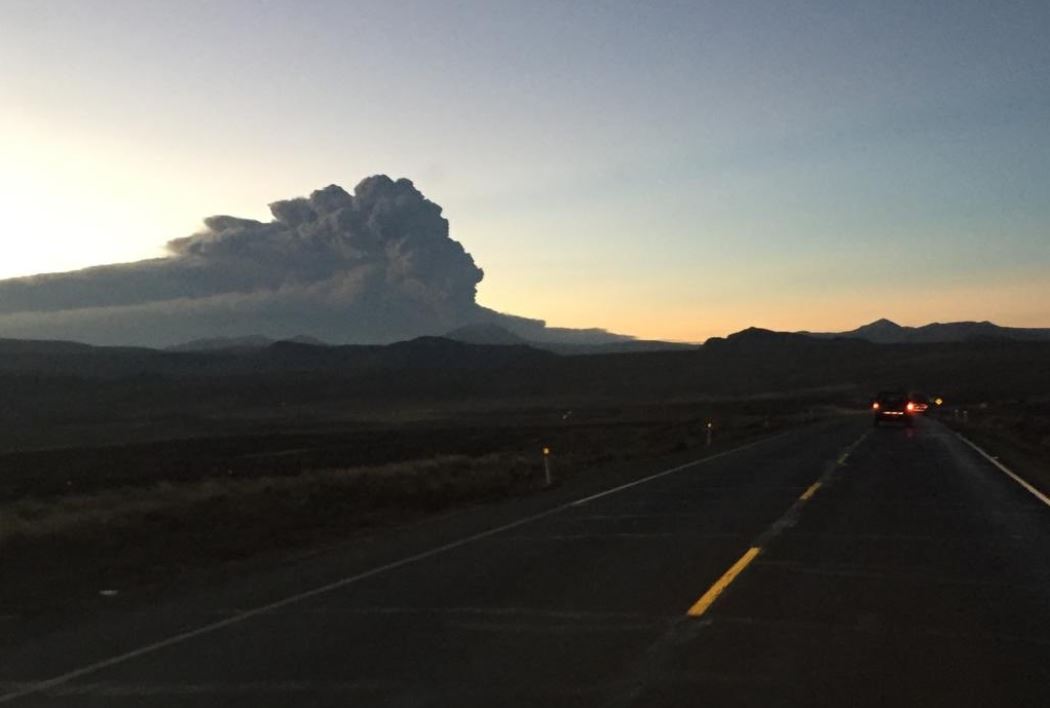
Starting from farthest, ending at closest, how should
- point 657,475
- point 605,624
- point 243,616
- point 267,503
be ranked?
point 657,475 → point 267,503 → point 243,616 → point 605,624

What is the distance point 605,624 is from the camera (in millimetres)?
10086

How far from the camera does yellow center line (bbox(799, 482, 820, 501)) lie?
2192 centimetres

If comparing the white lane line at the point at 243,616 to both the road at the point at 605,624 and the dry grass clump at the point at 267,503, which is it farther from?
the dry grass clump at the point at 267,503

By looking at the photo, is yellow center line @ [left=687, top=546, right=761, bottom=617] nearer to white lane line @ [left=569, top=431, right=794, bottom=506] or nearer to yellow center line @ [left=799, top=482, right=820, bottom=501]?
yellow center line @ [left=799, top=482, right=820, bottom=501]

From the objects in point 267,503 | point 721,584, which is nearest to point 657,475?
point 267,503

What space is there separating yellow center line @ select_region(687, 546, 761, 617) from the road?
5 centimetres

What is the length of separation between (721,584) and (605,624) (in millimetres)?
2459

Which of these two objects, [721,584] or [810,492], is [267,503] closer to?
[810,492]

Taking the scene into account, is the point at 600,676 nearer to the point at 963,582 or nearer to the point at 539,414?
the point at 963,582

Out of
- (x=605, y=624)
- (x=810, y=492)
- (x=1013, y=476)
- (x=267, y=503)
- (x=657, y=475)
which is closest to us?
(x=605, y=624)

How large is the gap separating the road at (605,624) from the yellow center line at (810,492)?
316 centimetres

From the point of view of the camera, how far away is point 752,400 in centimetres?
12169

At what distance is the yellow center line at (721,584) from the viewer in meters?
10.8

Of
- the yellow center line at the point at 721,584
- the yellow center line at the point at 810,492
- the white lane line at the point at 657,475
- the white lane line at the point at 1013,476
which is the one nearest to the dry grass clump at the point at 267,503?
the white lane line at the point at 657,475
